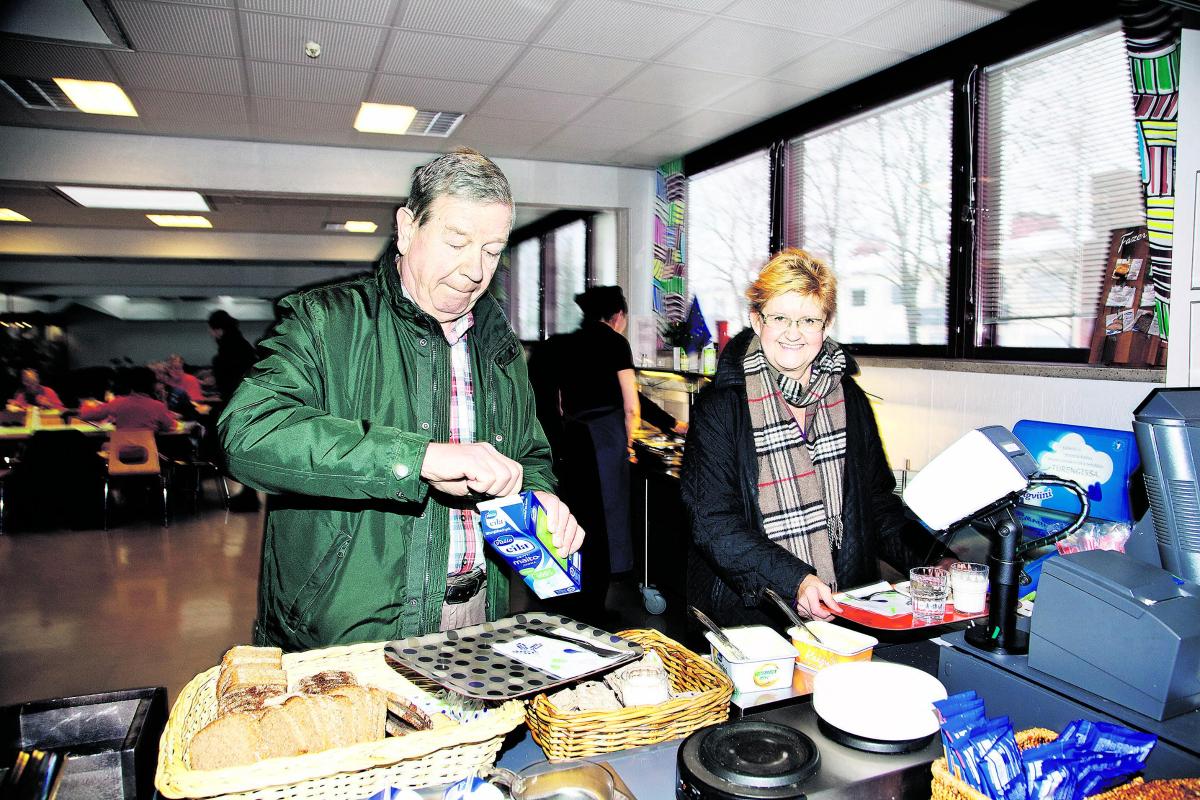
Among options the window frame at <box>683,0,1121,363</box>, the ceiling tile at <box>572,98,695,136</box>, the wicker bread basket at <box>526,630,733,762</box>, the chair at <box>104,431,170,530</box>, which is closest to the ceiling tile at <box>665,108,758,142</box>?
the ceiling tile at <box>572,98,695,136</box>

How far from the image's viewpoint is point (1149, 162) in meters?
3.04

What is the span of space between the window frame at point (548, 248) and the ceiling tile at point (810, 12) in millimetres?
4710

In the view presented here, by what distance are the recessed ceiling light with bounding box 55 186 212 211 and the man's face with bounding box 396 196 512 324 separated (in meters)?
7.49

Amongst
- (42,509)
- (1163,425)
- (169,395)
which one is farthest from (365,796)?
(169,395)

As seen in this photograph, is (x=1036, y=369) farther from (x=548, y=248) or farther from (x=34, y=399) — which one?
(x=34, y=399)

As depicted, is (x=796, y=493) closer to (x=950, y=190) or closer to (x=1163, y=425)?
(x=1163, y=425)

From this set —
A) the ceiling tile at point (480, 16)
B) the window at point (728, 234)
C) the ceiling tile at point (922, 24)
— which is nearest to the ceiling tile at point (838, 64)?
the ceiling tile at point (922, 24)

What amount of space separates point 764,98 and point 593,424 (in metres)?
2.48

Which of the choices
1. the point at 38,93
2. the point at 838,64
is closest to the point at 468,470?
the point at 838,64

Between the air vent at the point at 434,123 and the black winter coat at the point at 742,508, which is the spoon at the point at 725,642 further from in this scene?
the air vent at the point at 434,123

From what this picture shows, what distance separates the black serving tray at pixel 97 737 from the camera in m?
0.97

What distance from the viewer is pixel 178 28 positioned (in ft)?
12.8

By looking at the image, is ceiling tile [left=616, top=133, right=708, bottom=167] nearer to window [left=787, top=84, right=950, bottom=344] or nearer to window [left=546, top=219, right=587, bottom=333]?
window [left=787, top=84, right=950, bottom=344]

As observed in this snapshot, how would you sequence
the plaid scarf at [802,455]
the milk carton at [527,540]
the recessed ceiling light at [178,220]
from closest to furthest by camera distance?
1. the milk carton at [527,540]
2. the plaid scarf at [802,455]
3. the recessed ceiling light at [178,220]
